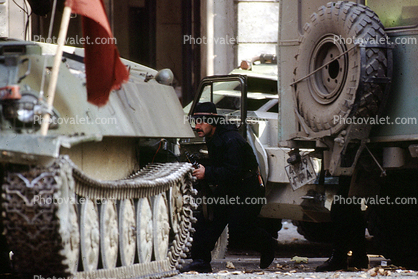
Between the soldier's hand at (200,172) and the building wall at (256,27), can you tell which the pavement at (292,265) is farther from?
the building wall at (256,27)

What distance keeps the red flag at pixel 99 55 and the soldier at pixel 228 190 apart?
2176 mm

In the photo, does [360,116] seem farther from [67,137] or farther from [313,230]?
[313,230]

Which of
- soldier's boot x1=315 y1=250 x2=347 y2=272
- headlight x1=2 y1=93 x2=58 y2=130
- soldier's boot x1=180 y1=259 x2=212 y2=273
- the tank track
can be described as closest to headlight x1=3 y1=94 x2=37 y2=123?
headlight x1=2 y1=93 x2=58 y2=130

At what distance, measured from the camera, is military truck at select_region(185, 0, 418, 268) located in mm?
6910

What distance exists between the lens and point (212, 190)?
28.8ft

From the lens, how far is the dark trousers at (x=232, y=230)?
26.3ft

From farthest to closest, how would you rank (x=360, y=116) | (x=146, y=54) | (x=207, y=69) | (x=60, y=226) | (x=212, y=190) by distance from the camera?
(x=146, y=54) < (x=207, y=69) < (x=212, y=190) < (x=360, y=116) < (x=60, y=226)

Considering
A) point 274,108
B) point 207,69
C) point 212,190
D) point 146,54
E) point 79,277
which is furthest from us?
point 146,54

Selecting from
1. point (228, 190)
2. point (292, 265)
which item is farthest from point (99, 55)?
point (292, 265)

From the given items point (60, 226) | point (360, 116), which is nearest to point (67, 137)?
point (60, 226)

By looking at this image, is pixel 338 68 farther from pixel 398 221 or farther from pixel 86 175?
pixel 86 175

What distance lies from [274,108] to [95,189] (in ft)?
15.6

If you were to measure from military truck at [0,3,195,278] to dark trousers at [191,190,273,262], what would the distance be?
65cm

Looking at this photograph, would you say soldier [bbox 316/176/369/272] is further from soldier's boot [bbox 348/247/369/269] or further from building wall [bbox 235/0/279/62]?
building wall [bbox 235/0/279/62]
